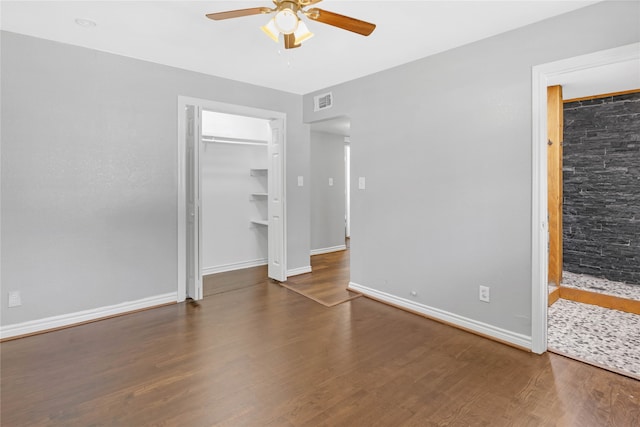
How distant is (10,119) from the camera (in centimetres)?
273

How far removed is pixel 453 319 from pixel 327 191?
377cm

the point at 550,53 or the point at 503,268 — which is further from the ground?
the point at 550,53

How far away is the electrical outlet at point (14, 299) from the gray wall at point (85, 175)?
0.04m

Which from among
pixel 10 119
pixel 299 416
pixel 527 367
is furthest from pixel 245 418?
pixel 10 119

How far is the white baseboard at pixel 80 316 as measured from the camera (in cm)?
279

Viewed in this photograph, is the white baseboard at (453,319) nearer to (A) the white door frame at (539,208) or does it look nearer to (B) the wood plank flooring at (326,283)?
(A) the white door frame at (539,208)

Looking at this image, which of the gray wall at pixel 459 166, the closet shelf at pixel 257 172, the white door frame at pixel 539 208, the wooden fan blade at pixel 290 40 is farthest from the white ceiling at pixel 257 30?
the closet shelf at pixel 257 172

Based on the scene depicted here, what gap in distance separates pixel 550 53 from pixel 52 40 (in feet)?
13.1

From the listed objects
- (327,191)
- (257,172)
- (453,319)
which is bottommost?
(453,319)

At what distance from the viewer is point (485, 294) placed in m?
2.83

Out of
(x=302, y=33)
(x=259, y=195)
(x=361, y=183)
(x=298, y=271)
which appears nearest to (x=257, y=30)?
(x=302, y=33)

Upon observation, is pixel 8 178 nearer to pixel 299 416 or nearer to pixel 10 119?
pixel 10 119

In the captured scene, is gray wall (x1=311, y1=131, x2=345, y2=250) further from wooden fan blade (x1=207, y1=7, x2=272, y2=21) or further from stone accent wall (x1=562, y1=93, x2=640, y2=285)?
wooden fan blade (x1=207, y1=7, x2=272, y2=21)

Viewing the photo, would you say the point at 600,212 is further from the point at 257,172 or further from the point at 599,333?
the point at 257,172
